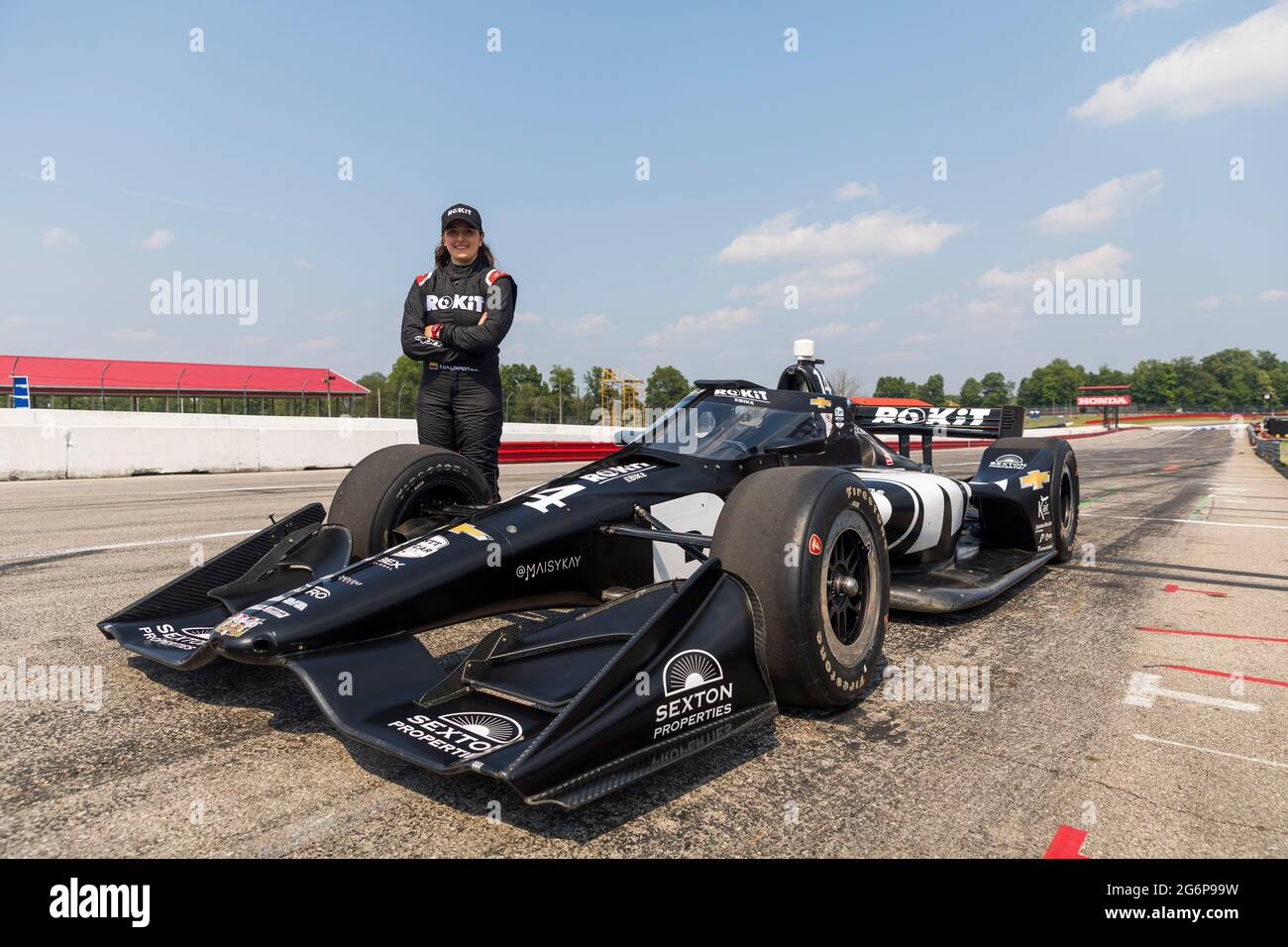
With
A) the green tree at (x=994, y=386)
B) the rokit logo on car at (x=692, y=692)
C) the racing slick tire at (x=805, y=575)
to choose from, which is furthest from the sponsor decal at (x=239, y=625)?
the green tree at (x=994, y=386)

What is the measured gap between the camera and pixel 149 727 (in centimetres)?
250

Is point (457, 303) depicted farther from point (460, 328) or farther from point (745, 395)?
point (745, 395)

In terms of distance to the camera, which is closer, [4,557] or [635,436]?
[635,436]

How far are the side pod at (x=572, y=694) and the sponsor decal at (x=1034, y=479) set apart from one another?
3.75m

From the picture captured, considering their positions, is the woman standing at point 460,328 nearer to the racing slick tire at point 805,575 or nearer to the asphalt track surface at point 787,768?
the asphalt track surface at point 787,768

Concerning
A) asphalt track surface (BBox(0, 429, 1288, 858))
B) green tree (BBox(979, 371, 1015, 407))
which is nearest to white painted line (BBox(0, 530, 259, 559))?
asphalt track surface (BBox(0, 429, 1288, 858))

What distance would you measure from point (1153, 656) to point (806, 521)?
2075 mm

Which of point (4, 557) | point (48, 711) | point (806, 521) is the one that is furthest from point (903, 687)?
point (4, 557)

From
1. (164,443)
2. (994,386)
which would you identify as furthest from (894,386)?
(164,443)

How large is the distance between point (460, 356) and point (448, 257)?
0.64 metres

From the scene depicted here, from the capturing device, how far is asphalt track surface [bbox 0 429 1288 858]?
6.25ft

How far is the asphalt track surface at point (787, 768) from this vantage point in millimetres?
1905

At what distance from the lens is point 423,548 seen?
288 cm
